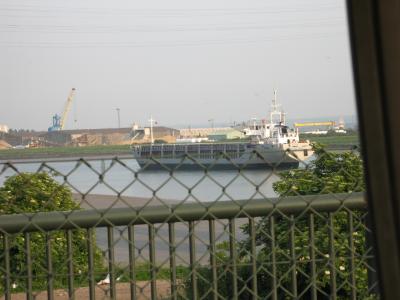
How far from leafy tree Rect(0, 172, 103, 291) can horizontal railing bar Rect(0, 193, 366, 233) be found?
0.07 metres

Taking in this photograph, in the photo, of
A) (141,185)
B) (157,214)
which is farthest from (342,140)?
(157,214)

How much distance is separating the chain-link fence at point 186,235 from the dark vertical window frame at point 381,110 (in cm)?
131

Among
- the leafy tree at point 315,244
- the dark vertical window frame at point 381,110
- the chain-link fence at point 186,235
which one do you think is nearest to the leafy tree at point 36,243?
the chain-link fence at point 186,235

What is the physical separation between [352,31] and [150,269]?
186 centimetres

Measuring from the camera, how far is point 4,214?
2.78m

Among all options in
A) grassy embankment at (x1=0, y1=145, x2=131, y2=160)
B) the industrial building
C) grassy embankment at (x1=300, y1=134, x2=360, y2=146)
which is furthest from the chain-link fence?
the industrial building

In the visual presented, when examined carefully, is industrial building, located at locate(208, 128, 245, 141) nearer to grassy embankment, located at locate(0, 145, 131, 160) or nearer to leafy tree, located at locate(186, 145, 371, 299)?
grassy embankment, located at locate(0, 145, 131, 160)

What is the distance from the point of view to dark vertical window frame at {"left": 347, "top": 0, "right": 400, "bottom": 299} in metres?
1.12

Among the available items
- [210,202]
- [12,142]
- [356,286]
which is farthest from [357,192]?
[12,142]

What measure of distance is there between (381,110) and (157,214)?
5.40 ft

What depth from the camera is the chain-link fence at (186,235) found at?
8.74ft

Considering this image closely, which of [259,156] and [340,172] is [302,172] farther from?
[259,156]

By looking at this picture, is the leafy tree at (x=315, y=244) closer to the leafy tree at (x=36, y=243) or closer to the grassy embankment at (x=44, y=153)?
the leafy tree at (x=36, y=243)

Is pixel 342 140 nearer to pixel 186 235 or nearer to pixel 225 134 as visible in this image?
pixel 186 235
